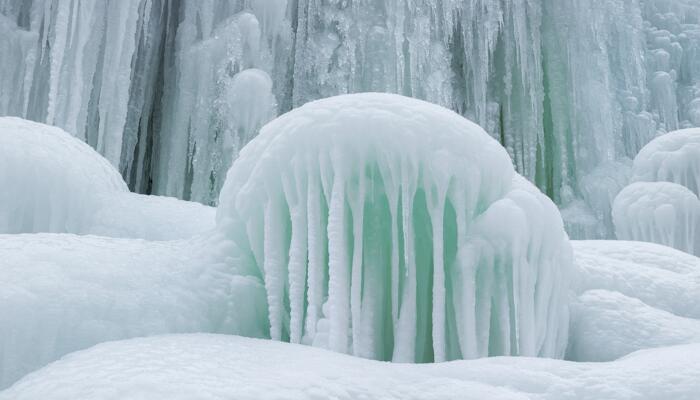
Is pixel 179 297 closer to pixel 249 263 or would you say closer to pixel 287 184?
pixel 249 263

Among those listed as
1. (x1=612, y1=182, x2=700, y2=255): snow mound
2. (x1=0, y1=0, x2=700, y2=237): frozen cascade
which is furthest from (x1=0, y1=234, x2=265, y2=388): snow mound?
(x1=612, y1=182, x2=700, y2=255): snow mound

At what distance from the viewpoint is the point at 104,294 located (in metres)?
2.69

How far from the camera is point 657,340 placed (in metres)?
3.29

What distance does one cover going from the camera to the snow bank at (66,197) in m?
4.20

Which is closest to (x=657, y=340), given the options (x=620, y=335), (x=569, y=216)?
(x=620, y=335)

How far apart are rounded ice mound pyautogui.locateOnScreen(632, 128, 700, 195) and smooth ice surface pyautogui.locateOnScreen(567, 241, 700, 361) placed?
4.20 metres

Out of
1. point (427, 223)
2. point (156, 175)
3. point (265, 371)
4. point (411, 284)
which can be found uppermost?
point (156, 175)

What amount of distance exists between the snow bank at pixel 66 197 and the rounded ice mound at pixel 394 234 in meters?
1.68

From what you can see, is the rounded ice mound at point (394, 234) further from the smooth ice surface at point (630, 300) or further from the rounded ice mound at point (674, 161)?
the rounded ice mound at point (674, 161)

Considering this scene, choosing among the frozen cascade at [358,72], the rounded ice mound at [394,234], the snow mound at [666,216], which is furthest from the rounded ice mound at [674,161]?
the rounded ice mound at [394,234]

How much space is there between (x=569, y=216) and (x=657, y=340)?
24.3 feet

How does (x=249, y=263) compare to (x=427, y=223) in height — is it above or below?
below

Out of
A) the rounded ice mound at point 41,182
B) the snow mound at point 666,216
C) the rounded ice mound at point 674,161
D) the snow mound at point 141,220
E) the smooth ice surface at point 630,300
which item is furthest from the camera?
the rounded ice mound at point 674,161

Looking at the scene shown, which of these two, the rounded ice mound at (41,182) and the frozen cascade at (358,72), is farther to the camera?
the frozen cascade at (358,72)
